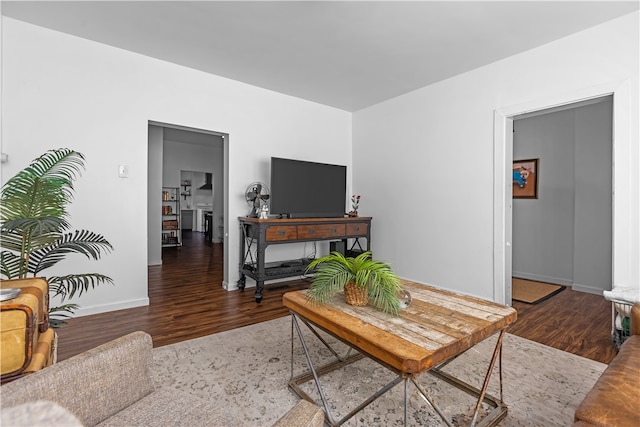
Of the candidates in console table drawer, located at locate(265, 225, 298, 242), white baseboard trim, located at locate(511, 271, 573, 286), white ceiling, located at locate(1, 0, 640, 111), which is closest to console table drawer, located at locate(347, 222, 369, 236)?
console table drawer, located at locate(265, 225, 298, 242)

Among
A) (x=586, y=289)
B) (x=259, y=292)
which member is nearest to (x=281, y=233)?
(x=259, y=292)

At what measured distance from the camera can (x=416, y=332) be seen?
54.0 inches

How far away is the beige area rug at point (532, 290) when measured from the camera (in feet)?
12.4

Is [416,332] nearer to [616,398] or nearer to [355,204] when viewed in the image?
[616,398]

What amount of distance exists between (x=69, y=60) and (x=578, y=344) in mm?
5141

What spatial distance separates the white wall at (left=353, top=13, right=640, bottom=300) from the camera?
2.55 metres

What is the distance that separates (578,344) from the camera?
2500mm

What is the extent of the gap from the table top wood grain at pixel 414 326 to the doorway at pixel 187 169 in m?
2.72

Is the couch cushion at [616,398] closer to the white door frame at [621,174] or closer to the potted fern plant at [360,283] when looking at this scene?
the potted fern plant at [360,283]

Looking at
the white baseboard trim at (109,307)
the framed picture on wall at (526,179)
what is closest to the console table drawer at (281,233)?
the white baseboard trim at (109,307)

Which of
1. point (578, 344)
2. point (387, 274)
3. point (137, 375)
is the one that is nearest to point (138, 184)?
point (137, 375)

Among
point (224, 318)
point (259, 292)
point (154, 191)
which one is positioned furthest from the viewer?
point (154, 191)

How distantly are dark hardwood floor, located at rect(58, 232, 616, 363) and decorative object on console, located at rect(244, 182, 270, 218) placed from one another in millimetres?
1032

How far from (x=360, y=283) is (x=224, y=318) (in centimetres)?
187
